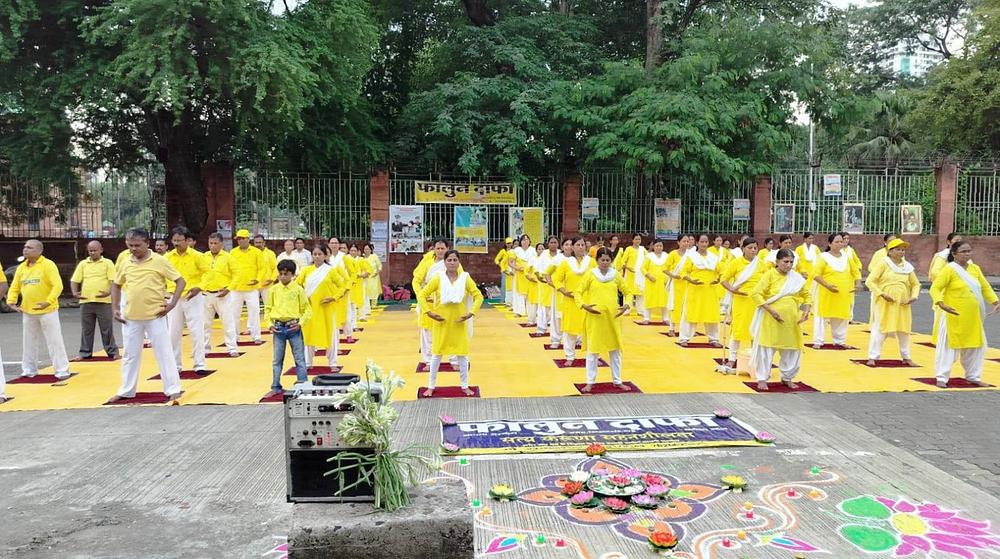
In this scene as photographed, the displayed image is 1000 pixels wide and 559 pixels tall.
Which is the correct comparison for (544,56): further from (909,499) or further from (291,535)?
(291,535)

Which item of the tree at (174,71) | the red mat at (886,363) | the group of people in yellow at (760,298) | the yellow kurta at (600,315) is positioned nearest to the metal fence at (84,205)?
the tree at (174,71)

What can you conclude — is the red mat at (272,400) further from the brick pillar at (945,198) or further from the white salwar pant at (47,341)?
the brick pillar at (945,198)

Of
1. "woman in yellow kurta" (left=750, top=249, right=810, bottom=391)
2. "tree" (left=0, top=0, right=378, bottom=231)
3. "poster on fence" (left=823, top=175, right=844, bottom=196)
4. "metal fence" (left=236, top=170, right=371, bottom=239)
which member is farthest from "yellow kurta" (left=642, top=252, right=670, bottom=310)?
"poster on fence" (left=823, top=175, right=844, bottom=196)

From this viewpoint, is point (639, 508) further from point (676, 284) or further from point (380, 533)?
point (676, 284)

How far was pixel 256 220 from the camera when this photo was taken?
17703 millimetres

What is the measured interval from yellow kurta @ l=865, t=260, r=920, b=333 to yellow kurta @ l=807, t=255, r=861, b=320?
1.01 m

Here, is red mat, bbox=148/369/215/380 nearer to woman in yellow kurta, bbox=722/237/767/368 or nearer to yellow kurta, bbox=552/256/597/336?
yellow kurta, bbox=552/256/597/336

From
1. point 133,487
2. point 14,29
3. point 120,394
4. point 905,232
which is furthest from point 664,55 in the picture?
point 133,487

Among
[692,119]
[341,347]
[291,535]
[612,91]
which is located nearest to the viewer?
[291,535]

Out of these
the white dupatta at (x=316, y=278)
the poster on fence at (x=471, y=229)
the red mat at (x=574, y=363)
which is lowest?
the red mat at (x=574, y=363)

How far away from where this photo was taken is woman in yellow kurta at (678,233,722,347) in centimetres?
1047

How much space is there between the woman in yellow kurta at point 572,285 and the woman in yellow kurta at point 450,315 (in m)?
1.77

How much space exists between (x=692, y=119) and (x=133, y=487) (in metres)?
14.0

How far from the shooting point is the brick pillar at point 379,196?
17.8 metres
